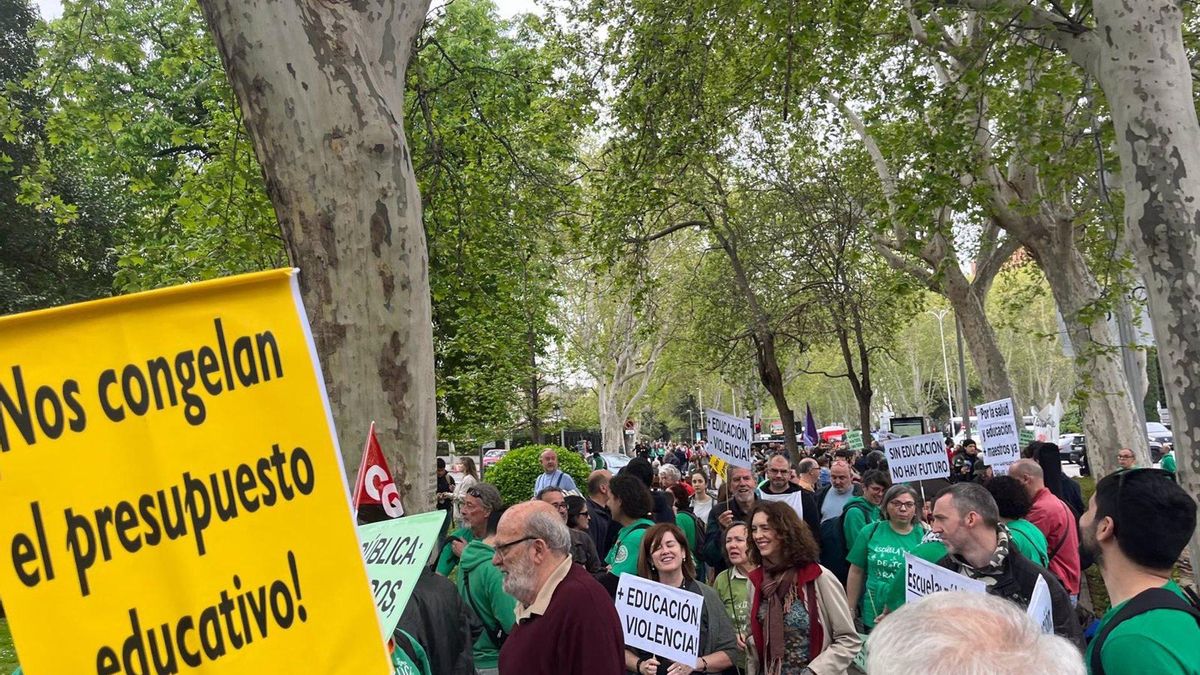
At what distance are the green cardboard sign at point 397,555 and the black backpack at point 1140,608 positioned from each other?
204 cm

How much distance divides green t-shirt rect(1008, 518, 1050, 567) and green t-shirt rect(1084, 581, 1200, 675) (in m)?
3.15

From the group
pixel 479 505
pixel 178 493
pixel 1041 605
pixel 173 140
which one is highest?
pixel 173 140

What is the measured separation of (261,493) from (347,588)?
27 centimetres

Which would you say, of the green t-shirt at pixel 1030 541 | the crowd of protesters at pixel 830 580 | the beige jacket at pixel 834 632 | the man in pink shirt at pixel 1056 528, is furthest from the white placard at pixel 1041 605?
the man in pink shirt at pixel 1056 528

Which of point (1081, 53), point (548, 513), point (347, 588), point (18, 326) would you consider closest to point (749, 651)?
point (548, 513)

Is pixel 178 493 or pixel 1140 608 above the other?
pixel 178 493

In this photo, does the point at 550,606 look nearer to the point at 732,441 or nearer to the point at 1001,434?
the point at 732,441

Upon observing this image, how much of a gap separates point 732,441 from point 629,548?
13.0 ft

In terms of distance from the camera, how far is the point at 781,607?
5508mm

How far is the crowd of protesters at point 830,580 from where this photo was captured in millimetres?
2023

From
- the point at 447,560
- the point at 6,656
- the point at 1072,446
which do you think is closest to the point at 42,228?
the point at 6,656

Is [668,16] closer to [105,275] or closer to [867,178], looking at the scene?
[867,178]

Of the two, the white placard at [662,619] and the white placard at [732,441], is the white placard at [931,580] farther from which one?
the white placard at [732,441]

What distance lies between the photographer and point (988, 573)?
5004 mm
